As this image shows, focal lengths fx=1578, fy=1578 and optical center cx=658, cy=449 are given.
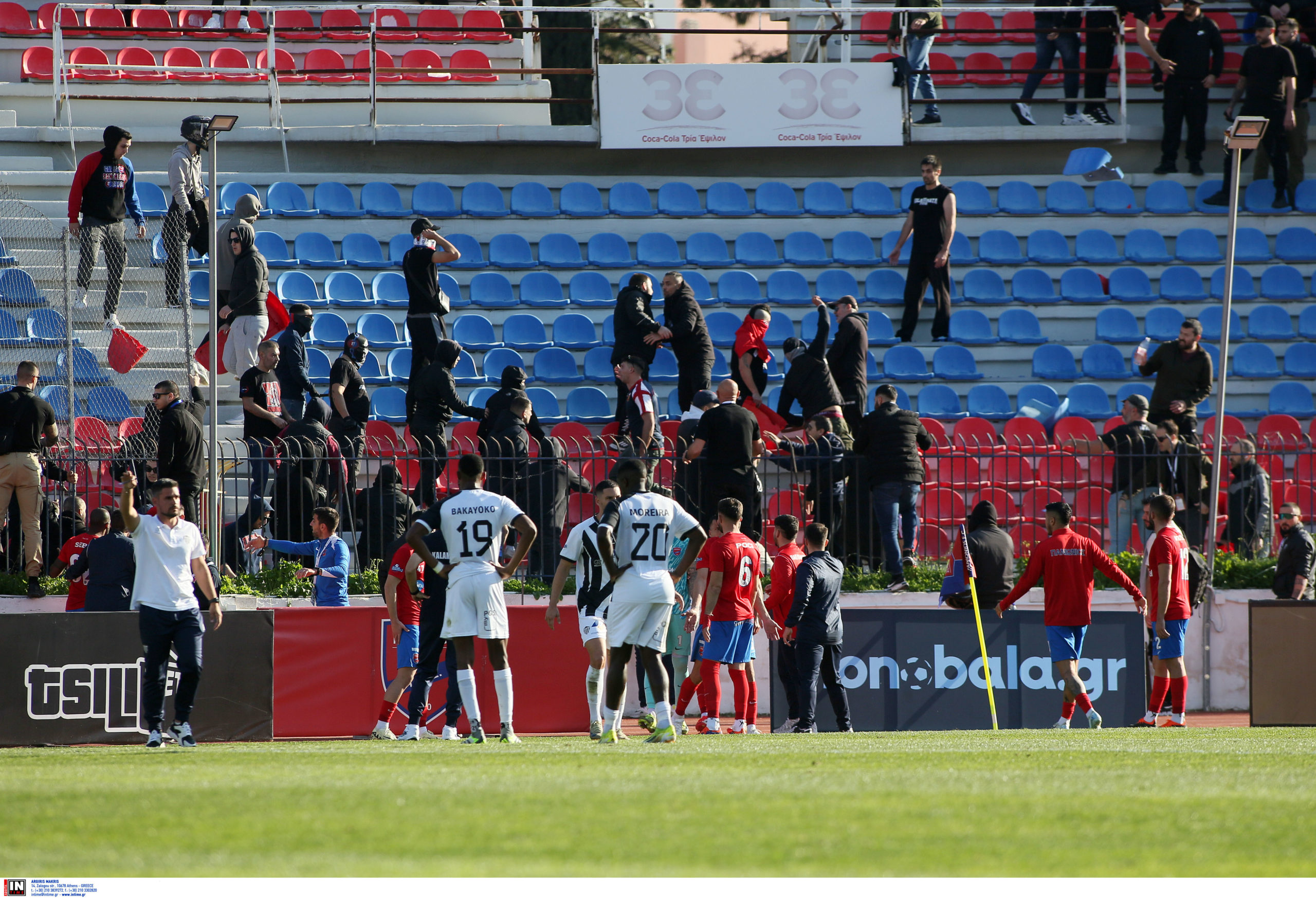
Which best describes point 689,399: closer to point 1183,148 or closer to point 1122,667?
point 1122,667

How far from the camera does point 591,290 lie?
65.6ft

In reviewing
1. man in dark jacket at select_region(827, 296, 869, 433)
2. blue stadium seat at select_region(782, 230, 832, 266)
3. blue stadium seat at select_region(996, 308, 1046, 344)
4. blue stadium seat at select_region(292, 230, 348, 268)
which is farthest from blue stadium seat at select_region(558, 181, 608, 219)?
man in dark jacket at select_region(827, 296, 869, 433)

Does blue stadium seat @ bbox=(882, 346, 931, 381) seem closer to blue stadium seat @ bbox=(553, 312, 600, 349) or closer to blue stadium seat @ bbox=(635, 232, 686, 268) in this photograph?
blue stadium seat @ bbox=(635, 232, 686, 268)

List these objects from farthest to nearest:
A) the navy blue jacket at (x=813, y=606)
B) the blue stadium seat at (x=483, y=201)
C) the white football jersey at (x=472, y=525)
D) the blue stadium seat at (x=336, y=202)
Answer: the blue stadium seat at (x=483, y=201), the blue stadium seat at (x=336, y=202), the navy blue jacket at (x=813, y=606), the white football jersey at (x=472, y=525)

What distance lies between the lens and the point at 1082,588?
12594 millimetres

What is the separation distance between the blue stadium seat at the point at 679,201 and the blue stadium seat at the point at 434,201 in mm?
2798

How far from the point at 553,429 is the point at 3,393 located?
560 centimetres

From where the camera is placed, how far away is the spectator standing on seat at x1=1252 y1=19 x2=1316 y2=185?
68.4 feet

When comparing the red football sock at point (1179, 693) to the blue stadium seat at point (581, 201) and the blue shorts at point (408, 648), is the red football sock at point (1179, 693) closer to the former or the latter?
the blue shorts at point (408, 648)

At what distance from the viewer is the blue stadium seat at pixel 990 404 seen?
60.5 feet

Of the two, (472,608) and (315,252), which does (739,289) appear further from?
(472,608)

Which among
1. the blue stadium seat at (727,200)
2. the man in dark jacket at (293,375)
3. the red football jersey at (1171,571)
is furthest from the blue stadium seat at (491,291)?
the red football jersey at (1171,571)

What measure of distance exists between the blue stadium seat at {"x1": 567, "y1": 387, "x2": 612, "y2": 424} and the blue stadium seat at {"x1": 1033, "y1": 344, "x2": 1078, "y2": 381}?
212 inches

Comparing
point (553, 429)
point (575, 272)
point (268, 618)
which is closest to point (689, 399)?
point (553, 429)
